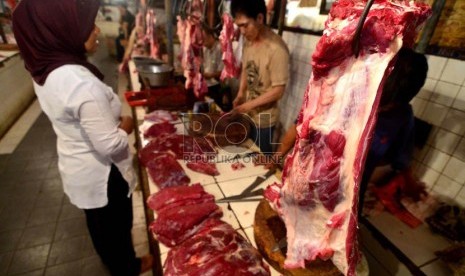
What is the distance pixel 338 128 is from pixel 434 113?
1.39m

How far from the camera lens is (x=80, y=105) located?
52.7 inches

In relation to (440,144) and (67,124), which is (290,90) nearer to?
(440,144)

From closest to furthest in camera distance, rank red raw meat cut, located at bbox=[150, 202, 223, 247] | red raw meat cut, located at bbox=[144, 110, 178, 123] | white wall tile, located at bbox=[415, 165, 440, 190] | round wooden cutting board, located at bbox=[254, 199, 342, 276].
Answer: round wooden cutting board, located at bbox=[254, 199, 342, 276] < red raw meat cut, located at bbox=[150, 202, 223, 247] < white wall tile, located at bbox=[415, 165, 440, 190] < red raw meat cut, located at bbox=[144, 110, 178, 123]

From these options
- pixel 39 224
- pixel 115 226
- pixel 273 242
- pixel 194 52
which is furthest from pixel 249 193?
pixel 39 224

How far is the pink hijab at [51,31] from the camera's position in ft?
4.09

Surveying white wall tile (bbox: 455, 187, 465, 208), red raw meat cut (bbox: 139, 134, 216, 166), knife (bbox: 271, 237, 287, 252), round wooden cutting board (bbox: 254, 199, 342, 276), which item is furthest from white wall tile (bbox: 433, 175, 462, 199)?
red raw meat cut (bbox: 139, 134, 216, 166)

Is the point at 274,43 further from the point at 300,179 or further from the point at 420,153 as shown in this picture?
the point at 300,179

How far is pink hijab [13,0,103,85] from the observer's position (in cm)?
125

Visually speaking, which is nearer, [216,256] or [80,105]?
[216,256]

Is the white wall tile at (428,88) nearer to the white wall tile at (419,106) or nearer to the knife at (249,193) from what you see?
the white wall tile at (419,106)

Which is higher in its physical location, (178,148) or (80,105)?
(80,105)

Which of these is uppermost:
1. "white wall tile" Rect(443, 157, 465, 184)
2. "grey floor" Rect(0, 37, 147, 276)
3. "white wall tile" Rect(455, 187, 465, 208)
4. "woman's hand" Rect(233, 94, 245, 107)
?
"white wall tile" Rect(443, 157, 465, 184)

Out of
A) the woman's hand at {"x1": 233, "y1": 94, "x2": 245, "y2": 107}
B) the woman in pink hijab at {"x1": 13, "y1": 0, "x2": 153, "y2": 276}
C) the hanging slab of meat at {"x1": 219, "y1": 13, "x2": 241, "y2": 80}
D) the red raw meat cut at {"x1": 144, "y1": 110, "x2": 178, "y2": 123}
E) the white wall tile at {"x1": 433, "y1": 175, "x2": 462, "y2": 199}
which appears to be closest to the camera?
the woman in pink hijab at {"x1": 13, "y1": 0, "x2": 153, "y2": 276}

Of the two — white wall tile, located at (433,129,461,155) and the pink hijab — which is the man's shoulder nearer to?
white wall tile, located at (433,129,461,155)
